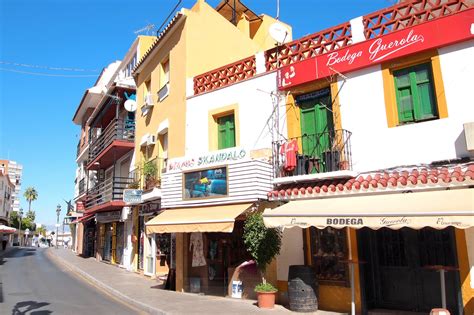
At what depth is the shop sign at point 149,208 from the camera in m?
18.0

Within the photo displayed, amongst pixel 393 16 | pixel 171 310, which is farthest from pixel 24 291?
pixel 393 16

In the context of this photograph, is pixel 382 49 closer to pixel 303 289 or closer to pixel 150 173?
pixel 303 289

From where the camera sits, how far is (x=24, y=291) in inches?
575

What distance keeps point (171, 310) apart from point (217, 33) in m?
12.1

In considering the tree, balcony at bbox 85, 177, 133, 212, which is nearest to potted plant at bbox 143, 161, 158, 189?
balcony at bbox 85, 177, 133, 212

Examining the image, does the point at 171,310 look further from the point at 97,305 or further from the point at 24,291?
the point at 24,291

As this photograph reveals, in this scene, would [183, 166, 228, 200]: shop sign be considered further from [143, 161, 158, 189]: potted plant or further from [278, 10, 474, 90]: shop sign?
[143, 161, 158, 189]: potted plant

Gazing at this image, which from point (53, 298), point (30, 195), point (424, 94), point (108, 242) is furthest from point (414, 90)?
point (30, 195)

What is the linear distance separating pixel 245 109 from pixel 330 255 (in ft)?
18.5

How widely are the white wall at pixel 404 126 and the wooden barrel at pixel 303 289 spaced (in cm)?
306

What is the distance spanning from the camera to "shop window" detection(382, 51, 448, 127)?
9.67 meters

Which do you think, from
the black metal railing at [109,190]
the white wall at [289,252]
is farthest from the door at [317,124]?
the black metal railing at [109,190]

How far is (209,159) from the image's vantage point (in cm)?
1328

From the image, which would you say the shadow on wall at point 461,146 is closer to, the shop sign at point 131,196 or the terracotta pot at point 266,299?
the terracotta pot at point 266,299
